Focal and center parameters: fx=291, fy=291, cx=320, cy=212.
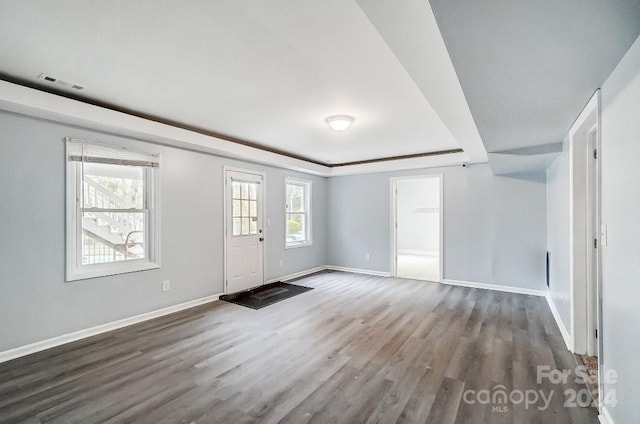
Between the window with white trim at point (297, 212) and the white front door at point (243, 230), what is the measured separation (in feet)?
2.75

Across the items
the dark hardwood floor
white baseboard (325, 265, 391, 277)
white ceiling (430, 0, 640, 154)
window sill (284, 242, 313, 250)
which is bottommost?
the dark hardwood floor

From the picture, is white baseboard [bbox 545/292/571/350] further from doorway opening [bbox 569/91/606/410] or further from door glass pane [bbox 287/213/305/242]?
door glass pane [bbox 287/213/305/242]

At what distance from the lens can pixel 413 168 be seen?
5.85 metres

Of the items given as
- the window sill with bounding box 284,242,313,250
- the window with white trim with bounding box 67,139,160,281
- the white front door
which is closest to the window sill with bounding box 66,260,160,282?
the window with white trim with bounding box 67,139,160,281

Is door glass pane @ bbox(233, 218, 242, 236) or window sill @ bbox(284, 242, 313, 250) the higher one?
door glass pane @ bbox(233, 218, 242, 236)

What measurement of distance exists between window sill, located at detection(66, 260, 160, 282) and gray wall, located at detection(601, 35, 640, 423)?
4.41 metres

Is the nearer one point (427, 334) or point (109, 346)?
point (109, 346)

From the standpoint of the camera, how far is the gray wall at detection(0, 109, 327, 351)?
9.02 feet

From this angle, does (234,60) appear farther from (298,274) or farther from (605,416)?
(298,274)

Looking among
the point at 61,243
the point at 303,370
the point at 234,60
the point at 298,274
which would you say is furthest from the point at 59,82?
the point at 298,274

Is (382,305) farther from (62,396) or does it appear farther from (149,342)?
(62,396)

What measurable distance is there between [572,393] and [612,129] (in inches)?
73.9

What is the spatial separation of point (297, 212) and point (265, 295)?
2.22 meters

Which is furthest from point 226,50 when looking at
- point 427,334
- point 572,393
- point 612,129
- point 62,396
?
point 572,393
